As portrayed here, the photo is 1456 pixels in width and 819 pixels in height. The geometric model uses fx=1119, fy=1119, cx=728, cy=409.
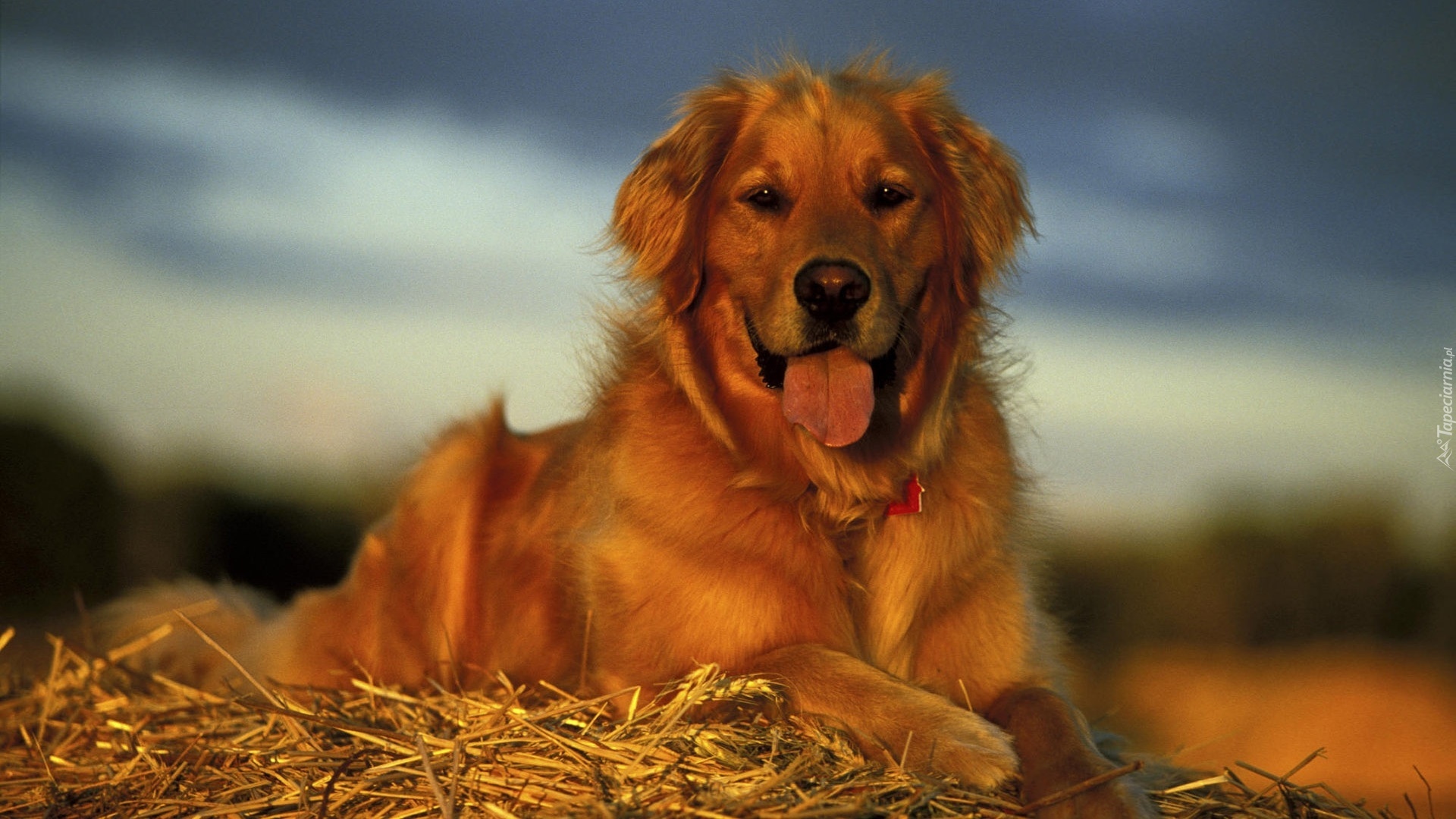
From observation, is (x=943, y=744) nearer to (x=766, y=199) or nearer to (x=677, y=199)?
(x=766, y=199)

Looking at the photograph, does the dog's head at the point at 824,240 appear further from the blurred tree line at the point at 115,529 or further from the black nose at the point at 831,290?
the blurred tree line at the point at 115,529

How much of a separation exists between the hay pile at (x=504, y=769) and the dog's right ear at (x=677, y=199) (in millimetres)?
1297

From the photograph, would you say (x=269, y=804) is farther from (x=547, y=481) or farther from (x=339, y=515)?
(x=339, y=515)

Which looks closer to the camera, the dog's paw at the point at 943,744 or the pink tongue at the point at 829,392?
the dog's paw at the point at 943,744

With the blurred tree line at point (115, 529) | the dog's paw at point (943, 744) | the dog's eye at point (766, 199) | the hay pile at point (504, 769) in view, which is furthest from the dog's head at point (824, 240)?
the blurred tree line at point (115, 529)

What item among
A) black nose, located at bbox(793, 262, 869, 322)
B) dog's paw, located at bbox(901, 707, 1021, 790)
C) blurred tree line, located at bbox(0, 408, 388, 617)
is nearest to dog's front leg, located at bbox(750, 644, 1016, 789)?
dog's paw, located at bbox(901, 707, 1021, 790)

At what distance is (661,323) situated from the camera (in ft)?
12.0

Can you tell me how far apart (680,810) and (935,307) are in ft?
6.09

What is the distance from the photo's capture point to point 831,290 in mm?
3166

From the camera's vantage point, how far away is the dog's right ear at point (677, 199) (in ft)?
11.8

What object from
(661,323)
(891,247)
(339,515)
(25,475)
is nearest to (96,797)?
(661,323)

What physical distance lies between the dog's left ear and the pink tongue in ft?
1.90

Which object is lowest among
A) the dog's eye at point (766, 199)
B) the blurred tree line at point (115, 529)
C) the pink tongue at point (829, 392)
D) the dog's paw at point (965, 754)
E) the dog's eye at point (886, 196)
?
the blurred tree line at point (115, 529)

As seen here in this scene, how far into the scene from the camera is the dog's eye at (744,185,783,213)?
3.48m
